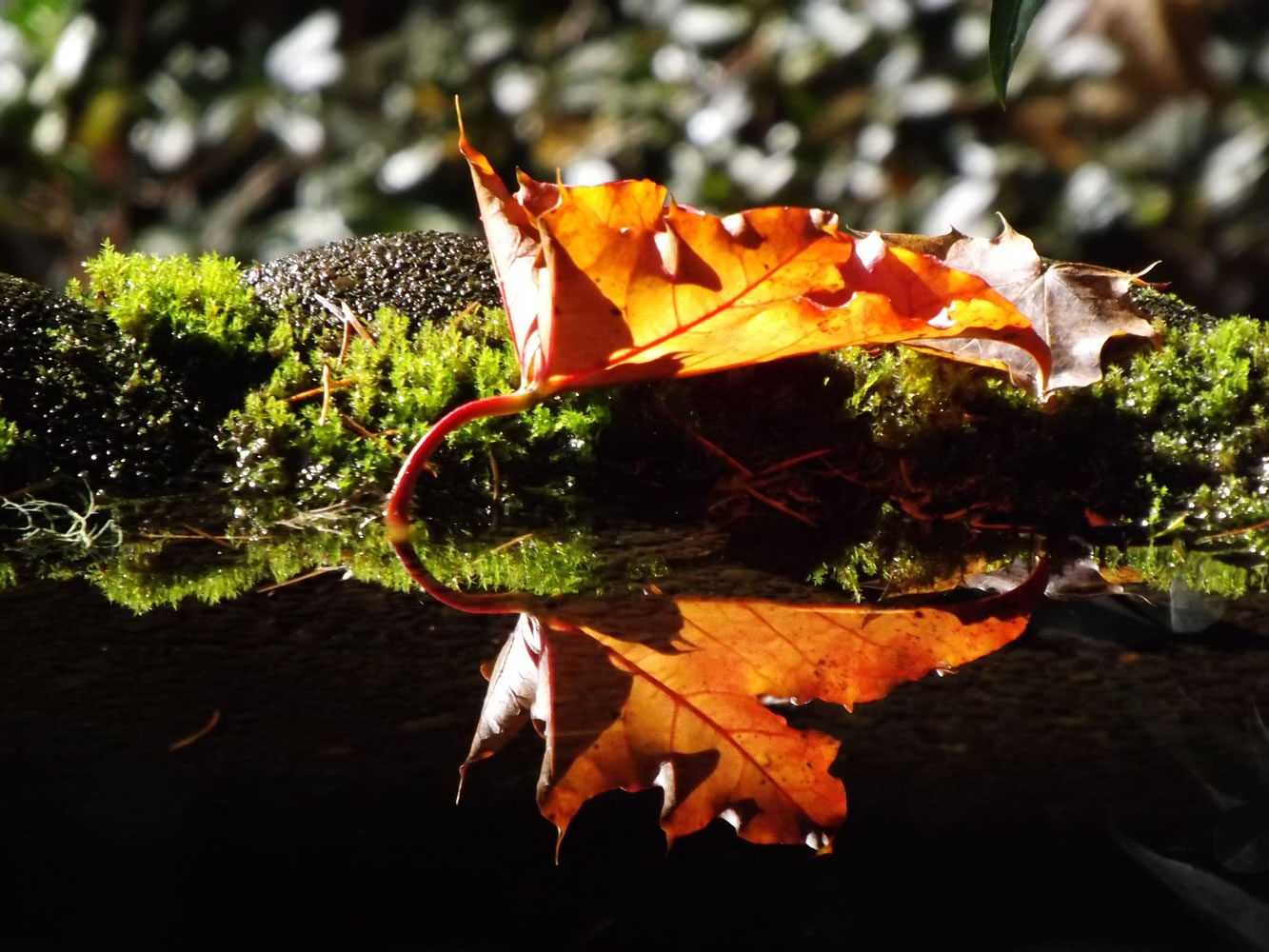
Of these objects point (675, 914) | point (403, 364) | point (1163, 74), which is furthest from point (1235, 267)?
point (675, 914)

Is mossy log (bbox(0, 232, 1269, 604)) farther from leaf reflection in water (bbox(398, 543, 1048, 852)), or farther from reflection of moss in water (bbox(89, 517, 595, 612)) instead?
leaf reflection in water (bbox(398, 543, 1048, 852))

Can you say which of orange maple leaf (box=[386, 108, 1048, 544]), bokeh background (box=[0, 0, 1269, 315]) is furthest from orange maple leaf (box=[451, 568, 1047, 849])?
bokeh background (box=[0, 0, 1269, 315])

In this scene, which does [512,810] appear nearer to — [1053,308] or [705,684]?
[705,684]

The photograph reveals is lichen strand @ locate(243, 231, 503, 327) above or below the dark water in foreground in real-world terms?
above

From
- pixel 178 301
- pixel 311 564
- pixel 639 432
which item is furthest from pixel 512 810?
pixel 178 301

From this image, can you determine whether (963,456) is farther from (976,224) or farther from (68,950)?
(976,224)

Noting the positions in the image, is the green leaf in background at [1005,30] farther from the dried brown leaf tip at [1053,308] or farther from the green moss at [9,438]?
the green moss at [9,438]

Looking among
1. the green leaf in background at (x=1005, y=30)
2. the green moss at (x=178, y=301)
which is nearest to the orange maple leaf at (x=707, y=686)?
the green leaf in background at (x=1005, y=30)
